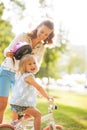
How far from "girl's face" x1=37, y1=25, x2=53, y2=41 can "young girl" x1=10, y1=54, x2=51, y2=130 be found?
199mm

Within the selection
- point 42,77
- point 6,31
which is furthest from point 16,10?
point 42,77

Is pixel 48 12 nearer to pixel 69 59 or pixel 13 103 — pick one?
pixel 13 103

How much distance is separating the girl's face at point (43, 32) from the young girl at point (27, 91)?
0.20 m

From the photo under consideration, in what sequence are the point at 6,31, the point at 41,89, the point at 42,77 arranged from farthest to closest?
the point at 42,77, the point at 6,31, the point at 41,89

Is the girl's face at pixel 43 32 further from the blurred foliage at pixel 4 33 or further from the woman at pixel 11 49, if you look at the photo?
the blurred foliage at pixel 4 33

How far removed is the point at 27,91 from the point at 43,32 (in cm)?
43

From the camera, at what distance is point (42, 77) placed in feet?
51.2

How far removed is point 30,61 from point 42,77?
12.9 m

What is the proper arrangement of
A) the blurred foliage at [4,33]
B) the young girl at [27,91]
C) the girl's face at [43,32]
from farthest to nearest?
the blurred foliage at [4,33], the girl's face at [43,32], the young girl at [27,91]

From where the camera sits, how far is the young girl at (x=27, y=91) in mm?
2674

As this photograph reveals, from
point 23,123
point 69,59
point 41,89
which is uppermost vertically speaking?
point 69,59

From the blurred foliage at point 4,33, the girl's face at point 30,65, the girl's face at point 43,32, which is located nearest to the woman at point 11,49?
the girl's face at point 43,32

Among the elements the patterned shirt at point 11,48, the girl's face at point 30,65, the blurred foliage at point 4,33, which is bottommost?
the girl's face at point 30,65

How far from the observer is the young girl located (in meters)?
2.67
